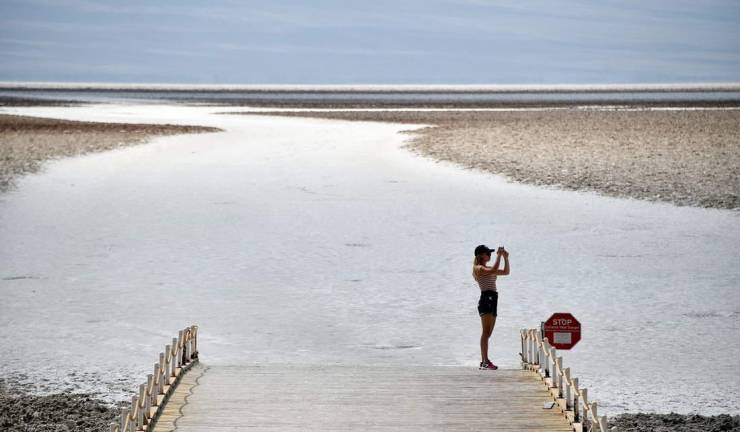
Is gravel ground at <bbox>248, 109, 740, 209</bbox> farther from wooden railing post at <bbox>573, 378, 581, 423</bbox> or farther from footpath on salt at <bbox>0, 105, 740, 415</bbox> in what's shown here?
wooden railing post at <bbox>573, 378, 581, 423</bbox>

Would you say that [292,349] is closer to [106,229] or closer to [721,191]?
[106,229]

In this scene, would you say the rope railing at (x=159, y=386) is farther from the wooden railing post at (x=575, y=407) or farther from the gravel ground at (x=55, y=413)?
the wooden railing post at (x=575, y=407)

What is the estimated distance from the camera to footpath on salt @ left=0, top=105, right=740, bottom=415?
12609mm

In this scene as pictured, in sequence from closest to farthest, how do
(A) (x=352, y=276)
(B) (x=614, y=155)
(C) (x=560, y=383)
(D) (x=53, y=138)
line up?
1. (C) (x=560, y=383)
2. (A) (x=352, y=276)
3. (B) (x=614, y=155)
4. (D) (x=53, y=138)

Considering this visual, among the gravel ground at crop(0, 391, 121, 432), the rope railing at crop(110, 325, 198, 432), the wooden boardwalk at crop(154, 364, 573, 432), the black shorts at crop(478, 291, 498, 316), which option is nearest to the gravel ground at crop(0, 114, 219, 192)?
the gravel ground at crop(0, 391, 121, 432)

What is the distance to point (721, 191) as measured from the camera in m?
26.9

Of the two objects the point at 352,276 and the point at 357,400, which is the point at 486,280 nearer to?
the point at 357,400

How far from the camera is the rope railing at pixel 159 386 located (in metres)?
7.81

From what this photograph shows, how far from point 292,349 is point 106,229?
34.7ft

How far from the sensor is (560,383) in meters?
9.23

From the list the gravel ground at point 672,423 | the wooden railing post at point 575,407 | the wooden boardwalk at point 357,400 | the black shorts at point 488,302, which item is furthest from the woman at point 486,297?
the wooden railing post at point 575,407

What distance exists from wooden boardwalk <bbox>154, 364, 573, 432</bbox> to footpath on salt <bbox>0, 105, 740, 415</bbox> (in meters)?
1.37

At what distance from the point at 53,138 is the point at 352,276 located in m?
29.0

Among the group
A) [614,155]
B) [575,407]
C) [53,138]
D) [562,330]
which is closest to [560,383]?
[575,407]
